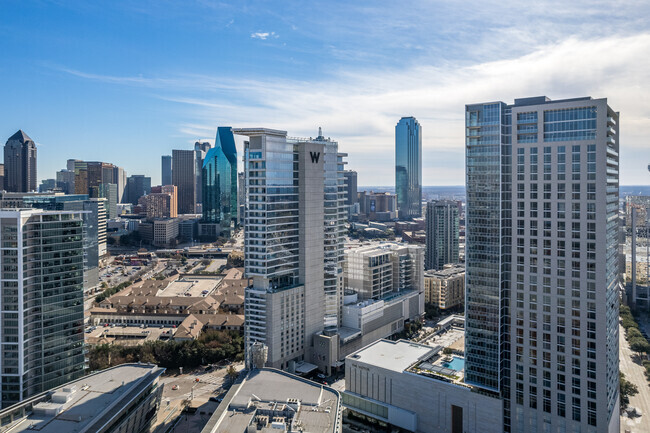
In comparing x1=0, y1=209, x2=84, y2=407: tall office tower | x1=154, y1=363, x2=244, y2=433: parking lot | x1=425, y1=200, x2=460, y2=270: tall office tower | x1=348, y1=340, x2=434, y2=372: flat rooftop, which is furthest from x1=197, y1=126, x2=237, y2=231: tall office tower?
x1=348, y1=340, x2=434, y2=372: flat rooftop

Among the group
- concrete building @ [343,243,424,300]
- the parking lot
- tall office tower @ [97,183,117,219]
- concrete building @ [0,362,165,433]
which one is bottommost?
the parking lot

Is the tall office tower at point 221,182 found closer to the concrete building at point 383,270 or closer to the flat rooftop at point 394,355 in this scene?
the concrete building at point 383,270

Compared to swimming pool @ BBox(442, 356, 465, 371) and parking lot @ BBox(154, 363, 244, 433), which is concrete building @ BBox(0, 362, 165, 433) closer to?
parking lot @ BBox(154, 363, 244, 433)

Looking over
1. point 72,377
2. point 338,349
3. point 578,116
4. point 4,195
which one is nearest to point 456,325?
point 338,349

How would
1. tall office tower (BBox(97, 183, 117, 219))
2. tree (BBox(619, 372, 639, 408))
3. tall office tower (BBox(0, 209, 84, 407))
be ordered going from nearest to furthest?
tall office tower (BBox(0, 209, 84, 407)), tree (BBox(619, 372, 639, 408)), tall office tower (BBox(97, 183, 117, 219))

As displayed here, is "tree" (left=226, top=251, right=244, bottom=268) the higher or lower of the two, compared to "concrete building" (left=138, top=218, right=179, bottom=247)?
lower

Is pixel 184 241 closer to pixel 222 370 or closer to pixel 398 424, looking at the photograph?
pixel 222 370
